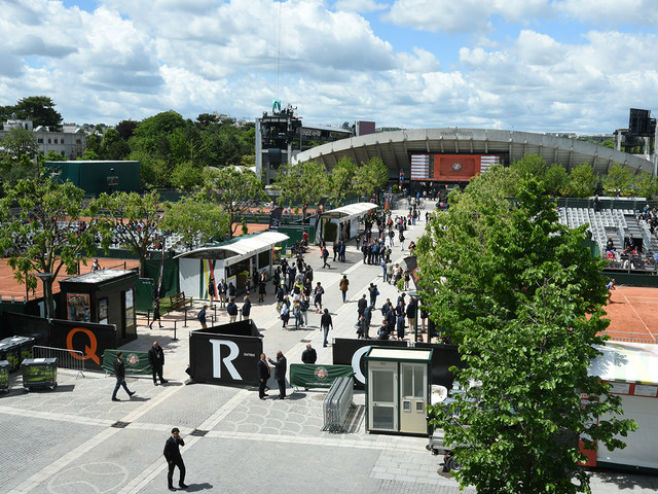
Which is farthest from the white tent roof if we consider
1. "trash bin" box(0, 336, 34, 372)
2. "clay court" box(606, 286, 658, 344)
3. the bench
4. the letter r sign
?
Result: the bench

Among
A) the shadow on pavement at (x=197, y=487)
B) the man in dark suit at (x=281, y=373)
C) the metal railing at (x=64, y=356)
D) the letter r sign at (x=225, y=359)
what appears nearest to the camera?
the shadow on pavement at (x=197, y=487)

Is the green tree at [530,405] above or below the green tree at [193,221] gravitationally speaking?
below

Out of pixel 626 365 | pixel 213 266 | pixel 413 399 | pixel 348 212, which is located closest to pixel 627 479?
pixel 626 365

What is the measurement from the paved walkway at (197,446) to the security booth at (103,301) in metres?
2.78

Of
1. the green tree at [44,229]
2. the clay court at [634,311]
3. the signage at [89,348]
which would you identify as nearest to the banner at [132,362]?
the signage at [89,348]

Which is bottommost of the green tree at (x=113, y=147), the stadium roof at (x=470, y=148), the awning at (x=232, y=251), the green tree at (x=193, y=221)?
the awning at (x=232, y=251)

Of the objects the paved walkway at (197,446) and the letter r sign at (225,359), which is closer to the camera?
the paved walkway at (197,446)

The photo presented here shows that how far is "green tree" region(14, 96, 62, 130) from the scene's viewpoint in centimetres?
13600

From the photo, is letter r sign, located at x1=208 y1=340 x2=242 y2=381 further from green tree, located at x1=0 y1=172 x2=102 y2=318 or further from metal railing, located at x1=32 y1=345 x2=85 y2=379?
green tree, located at x1=0 y1=172 x2=102 y2=318

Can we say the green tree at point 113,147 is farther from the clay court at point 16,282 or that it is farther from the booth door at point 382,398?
the booth door at point 382,398

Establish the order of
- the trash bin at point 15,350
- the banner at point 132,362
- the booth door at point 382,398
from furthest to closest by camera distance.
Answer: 1. the trash bin at point 15,350
2. the banner at point 132,362
3. the booth door at point 382,398

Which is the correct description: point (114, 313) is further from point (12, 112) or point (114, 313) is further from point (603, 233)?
point (12, 112)

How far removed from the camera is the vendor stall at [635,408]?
13492 mm

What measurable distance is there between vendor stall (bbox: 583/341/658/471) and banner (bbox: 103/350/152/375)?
12560 millimetres
